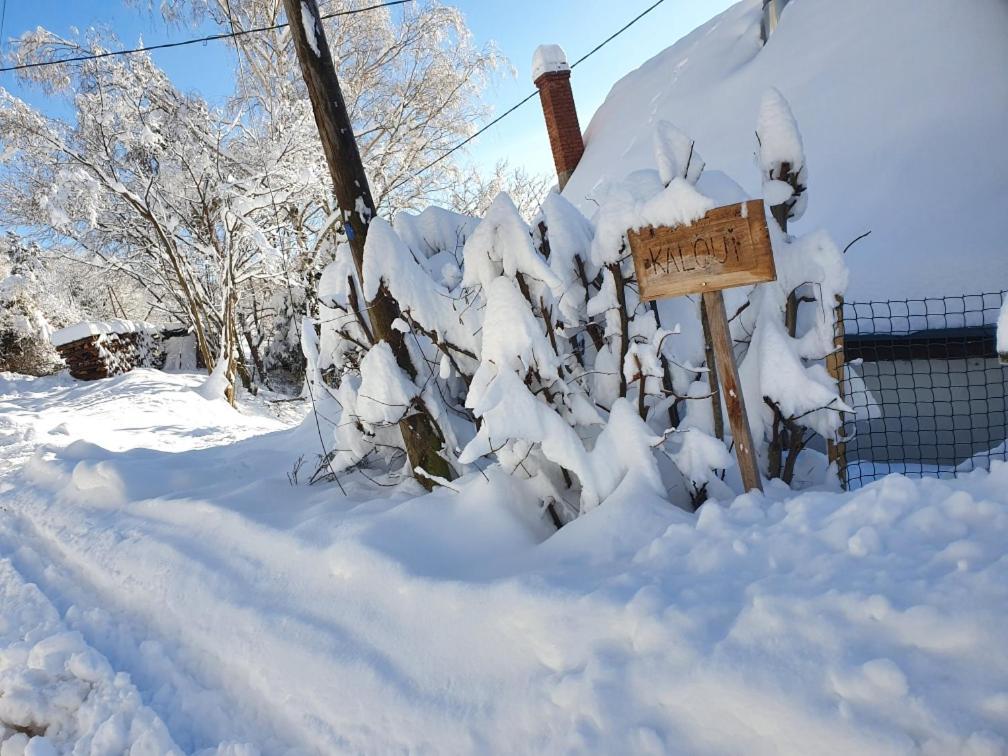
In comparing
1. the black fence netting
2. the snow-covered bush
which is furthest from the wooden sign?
the snow-covered bush

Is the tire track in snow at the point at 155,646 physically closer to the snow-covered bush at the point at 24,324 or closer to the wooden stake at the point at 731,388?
the wooden stake at the point at 731,388

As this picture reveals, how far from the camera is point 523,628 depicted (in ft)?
6.81

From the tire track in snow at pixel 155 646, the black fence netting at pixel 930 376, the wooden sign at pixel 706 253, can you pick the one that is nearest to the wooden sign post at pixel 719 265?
the wooden sign at pixel 706 253

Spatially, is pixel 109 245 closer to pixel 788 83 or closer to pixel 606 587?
pixel 788 83

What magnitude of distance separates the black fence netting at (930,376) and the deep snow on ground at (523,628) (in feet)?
6.58

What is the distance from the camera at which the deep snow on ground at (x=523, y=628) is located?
1557 mm

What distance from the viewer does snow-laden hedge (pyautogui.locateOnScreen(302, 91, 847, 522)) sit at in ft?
8.96

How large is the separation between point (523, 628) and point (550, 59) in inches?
424

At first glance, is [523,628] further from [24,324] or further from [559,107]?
[24,324]

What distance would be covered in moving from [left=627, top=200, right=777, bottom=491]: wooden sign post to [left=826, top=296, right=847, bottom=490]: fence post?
1.96 feet

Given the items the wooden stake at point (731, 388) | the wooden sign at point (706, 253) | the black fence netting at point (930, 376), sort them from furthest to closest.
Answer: the black fence netting at point (930, 376), the wooden stake at point (731, 388), the wooden sign at point (706, 253)

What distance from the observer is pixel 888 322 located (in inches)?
169

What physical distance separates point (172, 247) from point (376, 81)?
684 cm

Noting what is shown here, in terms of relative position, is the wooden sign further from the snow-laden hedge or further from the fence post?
the fence post
